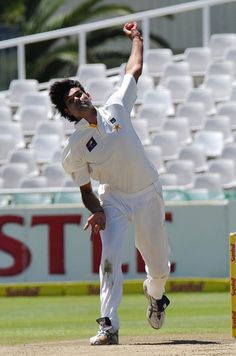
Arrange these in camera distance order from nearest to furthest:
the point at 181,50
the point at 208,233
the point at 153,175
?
1. the point at 153,175
2. the point at 208,233
3. the point at 181,50

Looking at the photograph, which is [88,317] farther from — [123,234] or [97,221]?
[97,221]

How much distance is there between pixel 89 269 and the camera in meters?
16.4

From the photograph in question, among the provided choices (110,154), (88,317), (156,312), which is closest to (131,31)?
(110,154)

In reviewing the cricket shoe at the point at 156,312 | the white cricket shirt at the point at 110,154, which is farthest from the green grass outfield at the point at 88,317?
the white cricket shirt at the point at 110,154

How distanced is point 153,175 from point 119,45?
21.4m

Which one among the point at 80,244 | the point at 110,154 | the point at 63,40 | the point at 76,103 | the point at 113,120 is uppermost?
the point at 63,40

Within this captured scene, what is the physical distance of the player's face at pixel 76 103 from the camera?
346 inches

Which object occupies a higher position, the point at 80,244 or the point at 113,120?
the point at 113,120

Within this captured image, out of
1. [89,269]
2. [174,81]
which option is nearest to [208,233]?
[89,269]

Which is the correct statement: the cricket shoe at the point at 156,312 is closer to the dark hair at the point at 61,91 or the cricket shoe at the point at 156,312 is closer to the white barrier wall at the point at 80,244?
the dark hair at the point at 61,91

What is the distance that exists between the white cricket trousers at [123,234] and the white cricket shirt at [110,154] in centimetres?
7

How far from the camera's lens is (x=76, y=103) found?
28.8 feet

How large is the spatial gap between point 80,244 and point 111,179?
755cm

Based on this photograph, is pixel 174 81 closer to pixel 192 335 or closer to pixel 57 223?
pixel 57 223
